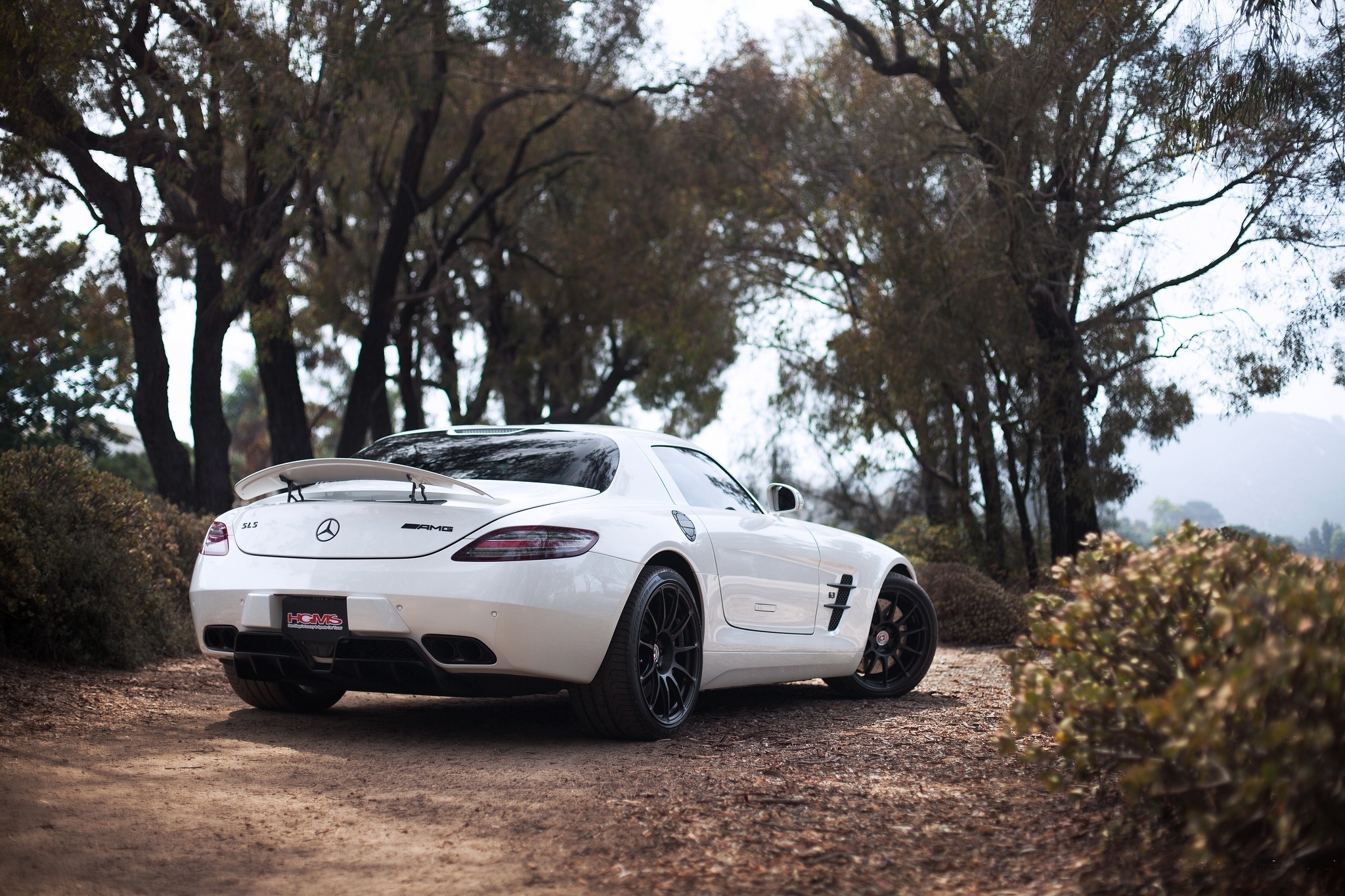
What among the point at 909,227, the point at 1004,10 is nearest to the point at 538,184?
the point at 909,227

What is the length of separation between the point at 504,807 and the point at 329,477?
1906 mm

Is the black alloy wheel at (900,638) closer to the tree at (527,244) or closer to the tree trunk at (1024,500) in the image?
the tree trunk at (1024,500)

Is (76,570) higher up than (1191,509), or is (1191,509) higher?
(1191,509)

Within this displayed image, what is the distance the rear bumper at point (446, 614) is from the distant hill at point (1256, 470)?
10016 mm

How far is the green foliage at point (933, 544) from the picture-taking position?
15.9 metres

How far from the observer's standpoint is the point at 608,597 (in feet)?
15.6

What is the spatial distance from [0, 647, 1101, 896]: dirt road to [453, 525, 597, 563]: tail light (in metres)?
0.83

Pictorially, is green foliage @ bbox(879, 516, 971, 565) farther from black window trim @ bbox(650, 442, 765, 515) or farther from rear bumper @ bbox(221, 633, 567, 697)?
rear bumper @ bbox(221, 633, 567, 697)

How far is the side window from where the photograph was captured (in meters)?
5.95

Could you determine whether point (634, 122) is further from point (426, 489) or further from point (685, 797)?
point (685, 797)

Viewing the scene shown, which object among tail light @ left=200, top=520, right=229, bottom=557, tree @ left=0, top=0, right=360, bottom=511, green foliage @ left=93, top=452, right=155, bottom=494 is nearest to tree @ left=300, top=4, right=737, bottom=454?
tree @ left=0, top=0, right=360, bottom=511

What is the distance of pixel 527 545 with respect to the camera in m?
4.64

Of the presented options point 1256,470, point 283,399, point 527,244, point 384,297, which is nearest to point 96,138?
point 283,399

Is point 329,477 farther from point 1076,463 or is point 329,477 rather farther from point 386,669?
point 1076,463
